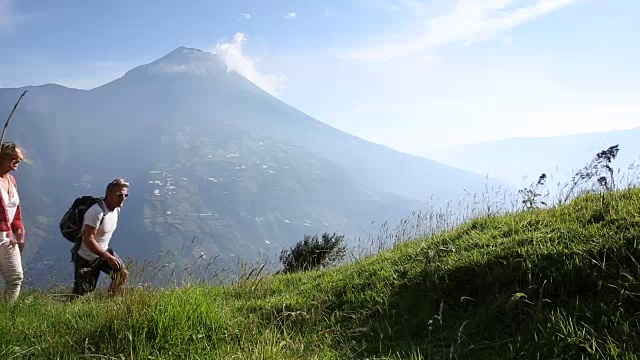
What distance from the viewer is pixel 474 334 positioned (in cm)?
321

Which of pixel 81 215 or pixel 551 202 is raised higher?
pixel 551 202

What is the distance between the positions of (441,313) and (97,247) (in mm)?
4469

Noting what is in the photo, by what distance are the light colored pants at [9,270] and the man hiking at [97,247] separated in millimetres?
684

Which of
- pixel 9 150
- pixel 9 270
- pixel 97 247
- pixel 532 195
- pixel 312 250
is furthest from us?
pixel 312 250

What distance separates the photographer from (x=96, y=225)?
562 cm

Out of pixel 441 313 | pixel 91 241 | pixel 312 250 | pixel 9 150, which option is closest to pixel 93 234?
pixel 91 241

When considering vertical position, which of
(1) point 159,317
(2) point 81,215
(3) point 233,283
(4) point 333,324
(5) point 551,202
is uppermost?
(5) point 551,202

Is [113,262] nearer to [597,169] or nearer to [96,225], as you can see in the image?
[96,225]

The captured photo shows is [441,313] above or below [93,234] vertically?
below

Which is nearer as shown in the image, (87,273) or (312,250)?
(87,273)

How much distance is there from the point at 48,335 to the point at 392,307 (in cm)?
290

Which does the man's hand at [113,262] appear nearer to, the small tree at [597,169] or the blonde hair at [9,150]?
the blonde hair at [9,150]

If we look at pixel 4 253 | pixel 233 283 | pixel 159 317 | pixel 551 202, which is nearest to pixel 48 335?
pixel 159 317

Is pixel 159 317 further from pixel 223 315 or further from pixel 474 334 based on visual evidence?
pixel 474 334
